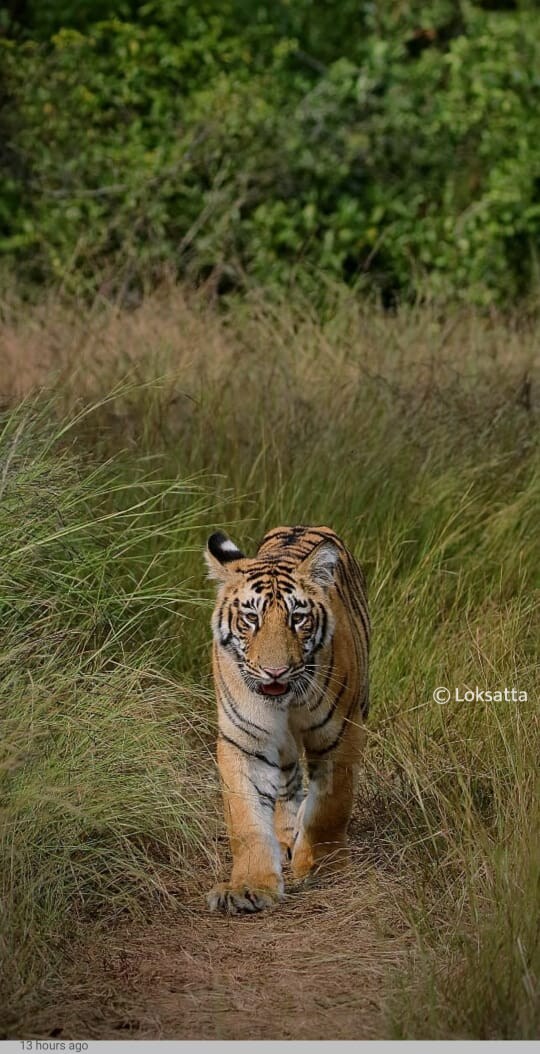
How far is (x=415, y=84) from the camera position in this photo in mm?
12008

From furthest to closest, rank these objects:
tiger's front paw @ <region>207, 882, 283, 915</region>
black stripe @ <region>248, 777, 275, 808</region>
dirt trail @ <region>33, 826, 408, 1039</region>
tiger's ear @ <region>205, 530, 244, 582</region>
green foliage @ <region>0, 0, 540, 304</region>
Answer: green foliage @ <region>0, 0, 540, 304</region>
tiger's ear @ <region>205, 530, 244, 582</region>
black stripe @ <region>248, 777, 275, 808</region>
tiger's front paw @ <region>207, 882, 283, 915</region>
dirt trail @ <region>33, 826, 408, 1039</region>

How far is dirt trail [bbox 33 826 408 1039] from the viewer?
379 centimetres

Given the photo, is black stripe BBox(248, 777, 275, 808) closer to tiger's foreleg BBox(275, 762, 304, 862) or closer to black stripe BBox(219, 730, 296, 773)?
black stripe BBox(219, 730, 296, 773)

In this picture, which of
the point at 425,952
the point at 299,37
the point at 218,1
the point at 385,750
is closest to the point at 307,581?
the point at 385,750

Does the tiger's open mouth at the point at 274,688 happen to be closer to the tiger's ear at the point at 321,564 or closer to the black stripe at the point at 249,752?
the black stripe at the point at 249,752

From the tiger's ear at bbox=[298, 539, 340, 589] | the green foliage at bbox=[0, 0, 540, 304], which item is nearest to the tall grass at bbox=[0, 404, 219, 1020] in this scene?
the tiger's ear at bbox=[298, 539, 340, 589]

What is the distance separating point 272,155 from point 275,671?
727 cm

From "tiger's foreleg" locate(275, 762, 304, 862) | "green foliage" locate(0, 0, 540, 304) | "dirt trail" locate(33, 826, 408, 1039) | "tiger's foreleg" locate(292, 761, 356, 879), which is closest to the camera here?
"dirt trail" locate(33, 826, 408, 1039)

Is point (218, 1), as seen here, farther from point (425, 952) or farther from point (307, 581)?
point (425, 952)

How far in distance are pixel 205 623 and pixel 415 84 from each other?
725 cm

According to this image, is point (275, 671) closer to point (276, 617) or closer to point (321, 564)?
point (276, 617)

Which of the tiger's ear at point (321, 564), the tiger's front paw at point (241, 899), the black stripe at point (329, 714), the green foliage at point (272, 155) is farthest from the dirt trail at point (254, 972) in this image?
the green foliage at point (272, 155)

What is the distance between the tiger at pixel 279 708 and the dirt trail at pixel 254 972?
0.31ft

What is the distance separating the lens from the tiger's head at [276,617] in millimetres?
4438
